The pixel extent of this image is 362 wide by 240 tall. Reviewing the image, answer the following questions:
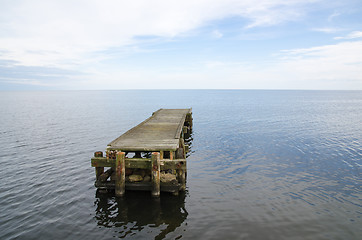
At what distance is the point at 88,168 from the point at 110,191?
4690 mm

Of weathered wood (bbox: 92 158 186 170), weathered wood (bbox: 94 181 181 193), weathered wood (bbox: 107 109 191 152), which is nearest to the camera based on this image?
weathered wood (bbox: 92 158 186 170)

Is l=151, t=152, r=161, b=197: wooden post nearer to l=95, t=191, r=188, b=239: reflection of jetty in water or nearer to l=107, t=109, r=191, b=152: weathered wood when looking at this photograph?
l=95, t=191, r=188, b=239: reflection of jetty in water

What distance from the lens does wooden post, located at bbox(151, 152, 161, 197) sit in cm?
1039

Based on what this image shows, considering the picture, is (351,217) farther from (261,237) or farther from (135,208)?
(135,208)

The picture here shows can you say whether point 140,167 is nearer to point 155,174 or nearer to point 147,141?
point 155,174

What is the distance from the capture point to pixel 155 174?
10539mm

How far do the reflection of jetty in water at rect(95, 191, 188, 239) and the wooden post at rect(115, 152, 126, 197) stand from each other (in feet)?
1.38

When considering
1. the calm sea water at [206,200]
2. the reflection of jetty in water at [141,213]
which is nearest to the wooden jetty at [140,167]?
the reflection of jetty in water at [141,213]

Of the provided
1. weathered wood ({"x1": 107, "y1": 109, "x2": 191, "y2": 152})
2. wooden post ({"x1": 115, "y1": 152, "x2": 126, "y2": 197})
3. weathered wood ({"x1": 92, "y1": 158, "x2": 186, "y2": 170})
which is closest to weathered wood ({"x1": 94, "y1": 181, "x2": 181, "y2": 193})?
wooden post ({"x1": 115, "y1": 152, "x2": 126, "y2": 197})

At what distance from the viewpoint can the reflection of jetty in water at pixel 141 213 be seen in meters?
8.78

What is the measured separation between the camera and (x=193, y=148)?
21.0 metres

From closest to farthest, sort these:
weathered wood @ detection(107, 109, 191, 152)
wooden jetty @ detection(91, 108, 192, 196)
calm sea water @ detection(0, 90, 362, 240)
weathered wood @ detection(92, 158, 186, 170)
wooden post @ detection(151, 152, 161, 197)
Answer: calm sea water @ detection(0, 90, 362, 240) → wooden post @ detection(151, 152, 161, 197) → wooden jetty @ detection(91, 108, 192, 196) → weathered wood @ detection(92, 158, 186, 170) → weathered wood @ detection(107, 109, 191, 152)

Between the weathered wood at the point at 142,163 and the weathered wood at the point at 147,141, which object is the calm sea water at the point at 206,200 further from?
the weathered wood at the point at 147,141

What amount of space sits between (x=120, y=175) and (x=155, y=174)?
164 cm
